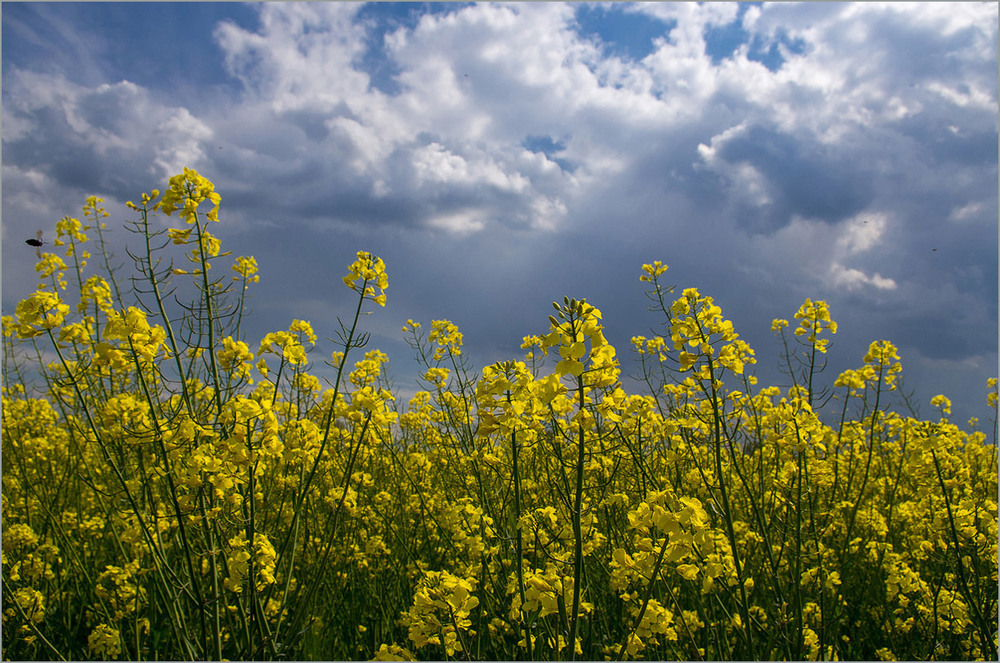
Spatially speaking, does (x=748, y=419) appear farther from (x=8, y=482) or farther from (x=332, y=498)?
(x=8, y=482)

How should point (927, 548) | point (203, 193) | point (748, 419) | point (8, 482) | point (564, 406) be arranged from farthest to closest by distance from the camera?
point (8, 482) → point (748, 419) → point (927, 548) → point (203, 193) → point (564, 406)

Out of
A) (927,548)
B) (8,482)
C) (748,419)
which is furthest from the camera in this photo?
(8,482)

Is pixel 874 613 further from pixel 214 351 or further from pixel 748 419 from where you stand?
pixel 214 351

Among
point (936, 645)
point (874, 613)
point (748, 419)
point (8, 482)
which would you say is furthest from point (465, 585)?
point (8, 482)

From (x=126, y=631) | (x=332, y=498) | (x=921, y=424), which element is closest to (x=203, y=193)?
(x=332, y=498)

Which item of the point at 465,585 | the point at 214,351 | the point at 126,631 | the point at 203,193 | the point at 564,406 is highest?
the point at 203,193

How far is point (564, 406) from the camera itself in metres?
1.94

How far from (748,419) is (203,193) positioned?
154 inches

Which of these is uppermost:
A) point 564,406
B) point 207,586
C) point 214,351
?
point 214,351

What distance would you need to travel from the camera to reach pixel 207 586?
271 cm

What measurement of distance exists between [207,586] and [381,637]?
4.57 ft

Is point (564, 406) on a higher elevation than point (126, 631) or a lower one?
higher

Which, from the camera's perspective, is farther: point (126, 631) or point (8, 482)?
point (8, 482)

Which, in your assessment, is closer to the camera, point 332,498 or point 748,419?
point 332,498
